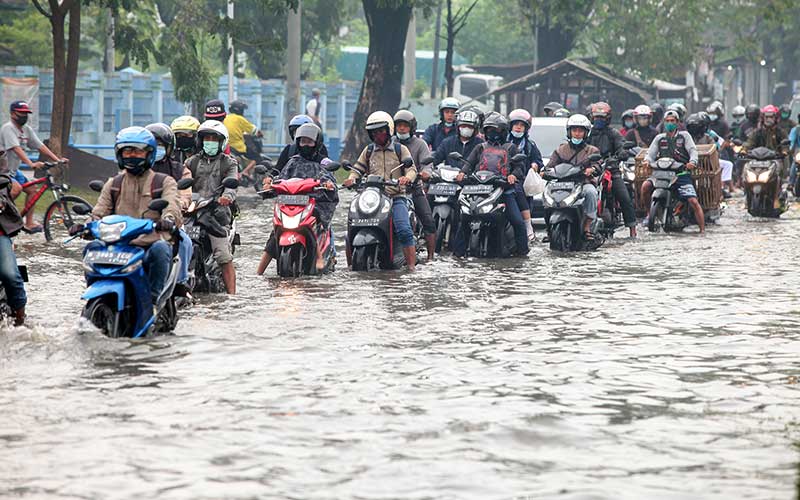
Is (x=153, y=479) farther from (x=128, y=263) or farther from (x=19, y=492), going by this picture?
(x=128, y=263)

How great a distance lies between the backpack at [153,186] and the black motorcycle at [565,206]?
8.32 m

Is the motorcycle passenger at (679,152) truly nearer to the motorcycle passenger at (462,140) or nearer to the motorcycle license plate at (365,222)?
the motorcycle passenger at (462,140)

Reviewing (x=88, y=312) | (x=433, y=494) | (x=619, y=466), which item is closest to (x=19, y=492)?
(x=433, y=494)

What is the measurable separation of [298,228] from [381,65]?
81.7 feet

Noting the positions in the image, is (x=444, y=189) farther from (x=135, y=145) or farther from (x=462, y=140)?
(x=135, y=145)

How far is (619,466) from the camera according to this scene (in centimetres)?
690

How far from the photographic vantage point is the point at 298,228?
14914 millimetres

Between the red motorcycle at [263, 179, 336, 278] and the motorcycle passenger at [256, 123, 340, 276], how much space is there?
6 cm

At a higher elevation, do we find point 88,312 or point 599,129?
point 599,129

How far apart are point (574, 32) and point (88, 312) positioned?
45.0 meters

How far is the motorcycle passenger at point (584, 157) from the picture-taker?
1897 centimetres

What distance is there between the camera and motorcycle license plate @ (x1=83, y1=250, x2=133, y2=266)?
33.4 feet

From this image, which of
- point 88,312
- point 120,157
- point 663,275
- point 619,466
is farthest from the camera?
point 663,275

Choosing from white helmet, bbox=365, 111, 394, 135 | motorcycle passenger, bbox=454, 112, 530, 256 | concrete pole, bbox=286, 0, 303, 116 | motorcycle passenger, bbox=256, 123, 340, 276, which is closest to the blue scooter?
motorcycle passenger, bbox=256, 123, 340, 276
